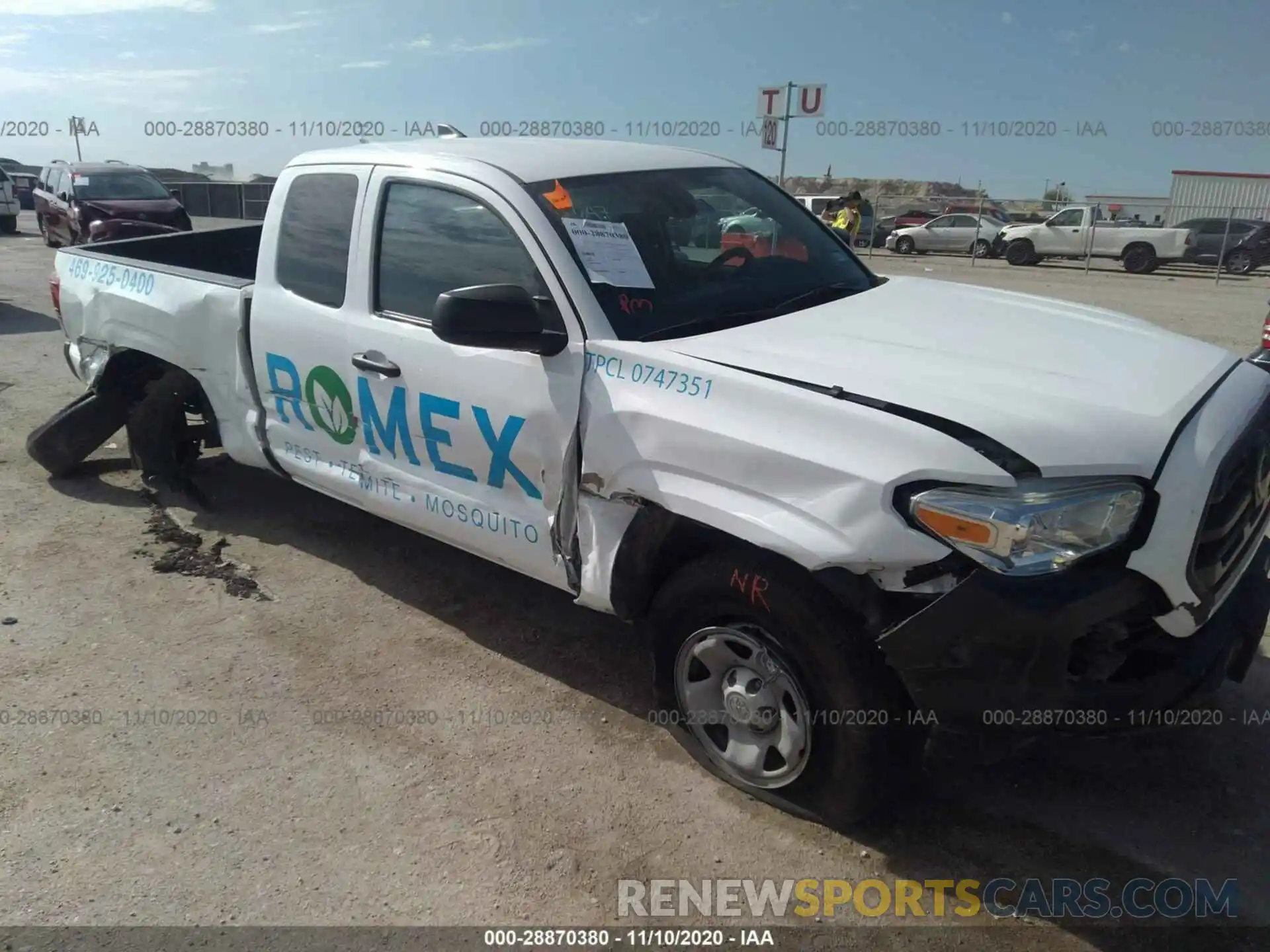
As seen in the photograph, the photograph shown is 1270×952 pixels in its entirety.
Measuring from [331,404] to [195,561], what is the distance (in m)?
1.49

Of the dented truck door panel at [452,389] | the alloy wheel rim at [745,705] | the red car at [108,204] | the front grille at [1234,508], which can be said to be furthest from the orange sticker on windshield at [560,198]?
the red car at [108,204]

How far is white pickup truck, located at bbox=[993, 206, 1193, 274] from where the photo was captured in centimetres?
2250

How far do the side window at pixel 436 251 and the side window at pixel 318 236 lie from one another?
24 centimetres

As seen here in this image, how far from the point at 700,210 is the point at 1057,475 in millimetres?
1992

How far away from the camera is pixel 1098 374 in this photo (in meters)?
2.73

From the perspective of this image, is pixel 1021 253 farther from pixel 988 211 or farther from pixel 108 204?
pixel 108 204

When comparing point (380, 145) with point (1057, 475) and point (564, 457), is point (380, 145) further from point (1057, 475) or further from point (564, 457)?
point (1057, 475)

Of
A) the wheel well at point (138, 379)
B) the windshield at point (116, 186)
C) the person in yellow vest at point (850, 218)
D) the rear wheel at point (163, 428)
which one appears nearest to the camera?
the wheel well at point (138, 379)

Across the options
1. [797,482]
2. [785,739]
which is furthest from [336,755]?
[797,482]

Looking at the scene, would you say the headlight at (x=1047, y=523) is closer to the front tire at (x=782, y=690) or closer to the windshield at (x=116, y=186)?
the front tire at (x=782, y=690)

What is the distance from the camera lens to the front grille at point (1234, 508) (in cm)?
243

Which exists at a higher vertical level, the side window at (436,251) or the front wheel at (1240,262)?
the side window at (436,251)

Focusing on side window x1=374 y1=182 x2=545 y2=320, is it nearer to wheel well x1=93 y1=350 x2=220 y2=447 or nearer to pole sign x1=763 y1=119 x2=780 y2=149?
wheel well x1=93 y1=350 x2=220 y2=447

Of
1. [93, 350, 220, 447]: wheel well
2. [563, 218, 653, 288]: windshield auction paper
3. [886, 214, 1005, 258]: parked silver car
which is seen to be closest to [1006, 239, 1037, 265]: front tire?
[886, 214, 1005, 258]: parked silver car
